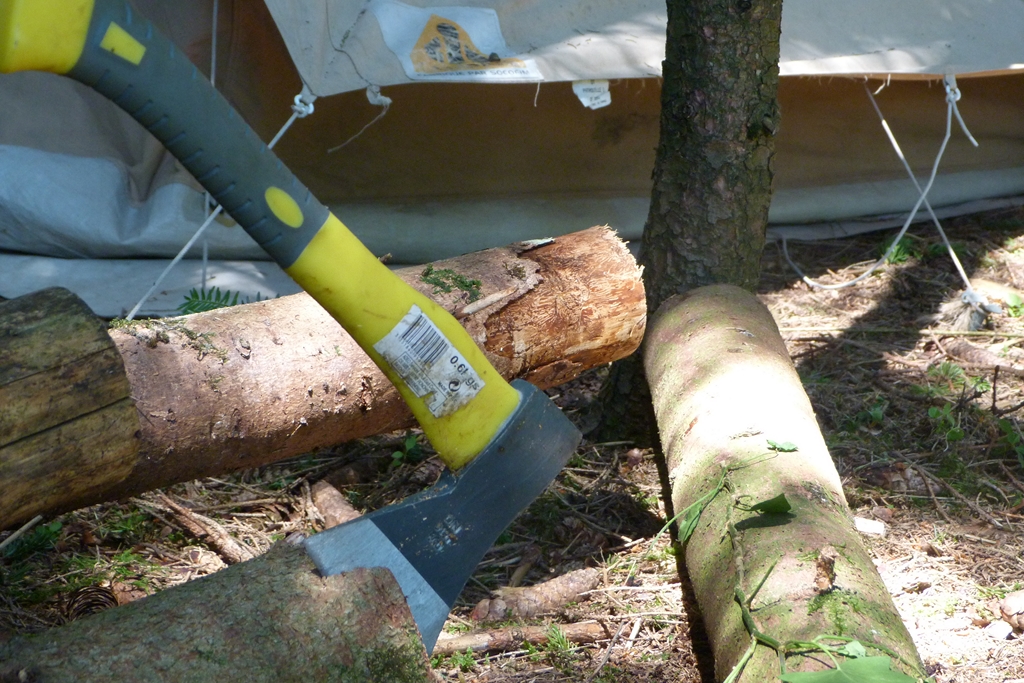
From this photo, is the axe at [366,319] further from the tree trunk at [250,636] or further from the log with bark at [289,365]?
the log with bark at [289,365]

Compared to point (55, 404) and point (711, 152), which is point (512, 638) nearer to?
point (55, 404)

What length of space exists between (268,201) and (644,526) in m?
1.49

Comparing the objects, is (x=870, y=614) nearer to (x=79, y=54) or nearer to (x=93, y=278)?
(x=79, y=54)

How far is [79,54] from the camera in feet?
3.48

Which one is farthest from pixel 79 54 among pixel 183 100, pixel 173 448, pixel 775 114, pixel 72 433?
pixel 775 114

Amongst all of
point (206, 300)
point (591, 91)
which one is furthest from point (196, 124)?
point (591, 91)

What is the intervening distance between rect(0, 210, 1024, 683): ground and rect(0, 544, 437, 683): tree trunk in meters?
0.54

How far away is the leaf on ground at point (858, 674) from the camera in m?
1.14

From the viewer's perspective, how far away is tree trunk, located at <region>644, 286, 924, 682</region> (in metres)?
1.37

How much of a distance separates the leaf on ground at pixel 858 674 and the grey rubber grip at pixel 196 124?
3.26 feet

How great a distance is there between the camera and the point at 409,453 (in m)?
2.68

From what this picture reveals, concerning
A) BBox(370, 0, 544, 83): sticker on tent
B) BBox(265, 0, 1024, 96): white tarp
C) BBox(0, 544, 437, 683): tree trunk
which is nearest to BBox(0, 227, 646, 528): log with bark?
BBox(0, 544, 437, 683): tree trunk

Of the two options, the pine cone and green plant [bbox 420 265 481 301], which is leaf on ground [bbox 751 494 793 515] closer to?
the pine cone

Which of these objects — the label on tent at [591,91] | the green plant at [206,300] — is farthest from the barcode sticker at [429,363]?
the label on tent at [591,91]
